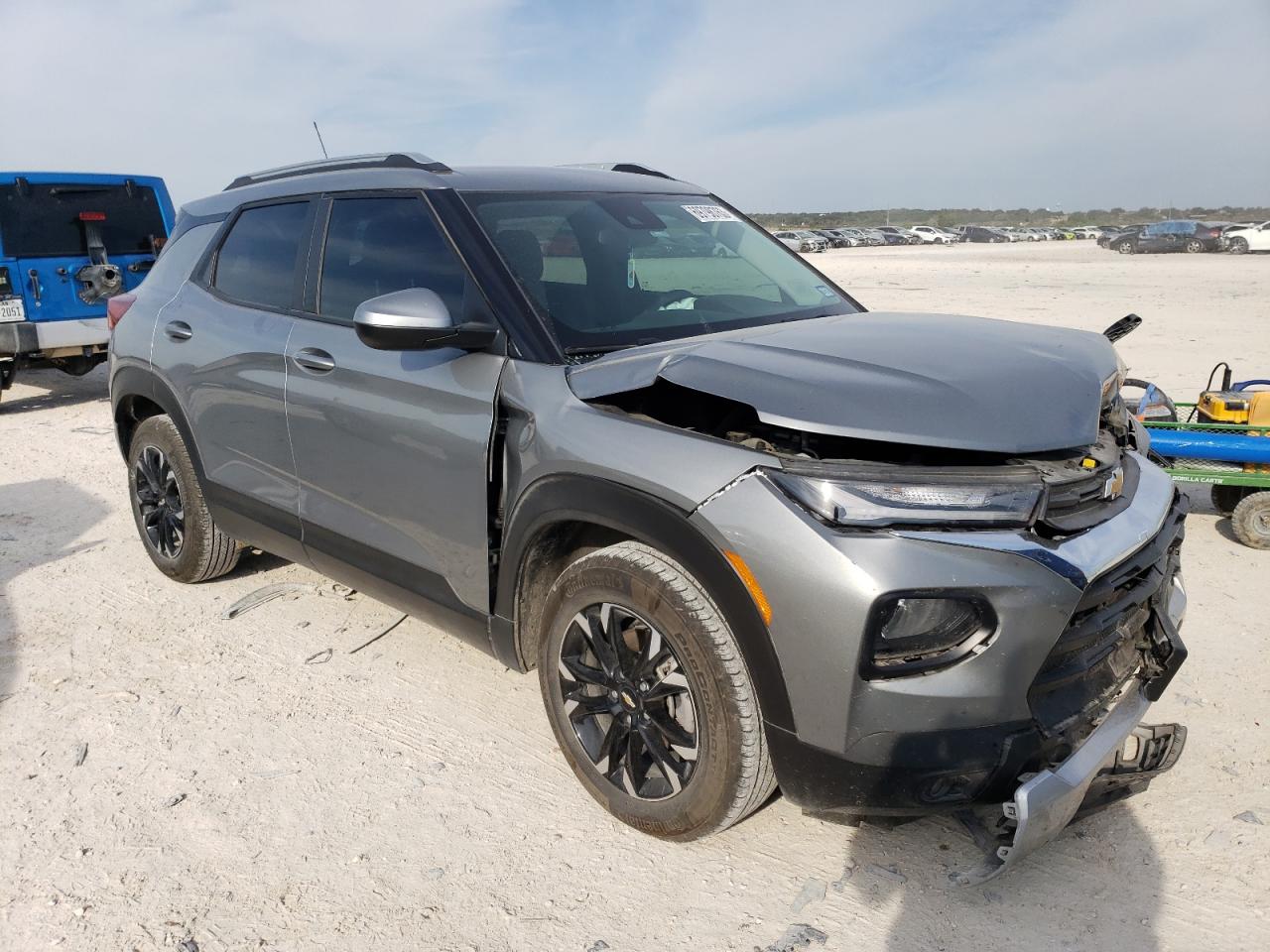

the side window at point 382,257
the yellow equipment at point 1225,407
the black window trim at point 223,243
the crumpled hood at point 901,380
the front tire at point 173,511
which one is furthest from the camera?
the yellow equipment at point 1225,407

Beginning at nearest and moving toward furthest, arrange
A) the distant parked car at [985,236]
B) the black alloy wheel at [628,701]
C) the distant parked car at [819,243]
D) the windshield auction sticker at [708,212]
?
the black alloy wheel at [628,701] → the windshield auction sticker at [708,212] → the distant parked car at [819,243] → the distant parked car at [985,236]

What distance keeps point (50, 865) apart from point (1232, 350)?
1203 cm

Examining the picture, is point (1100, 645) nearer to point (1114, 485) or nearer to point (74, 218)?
point (1114, 485)

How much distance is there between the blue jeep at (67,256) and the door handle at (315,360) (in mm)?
7411

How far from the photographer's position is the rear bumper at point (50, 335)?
9.42m

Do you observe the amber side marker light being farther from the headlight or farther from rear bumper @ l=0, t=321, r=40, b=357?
rear bumper @ l=0, t=321, r=40, b=357

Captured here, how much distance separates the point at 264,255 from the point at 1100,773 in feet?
11.6

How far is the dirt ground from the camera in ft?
8.40

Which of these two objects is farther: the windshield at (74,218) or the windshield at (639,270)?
the windshield at (74,218)

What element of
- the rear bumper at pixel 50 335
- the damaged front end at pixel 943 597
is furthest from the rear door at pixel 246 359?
the rear bumper at pixel 50 335

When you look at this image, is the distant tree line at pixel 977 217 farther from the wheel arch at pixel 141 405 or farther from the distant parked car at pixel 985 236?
the wheel arch at pixel 141 405

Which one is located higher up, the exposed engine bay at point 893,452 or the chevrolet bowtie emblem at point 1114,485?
the exposed engine bay at point 893,452

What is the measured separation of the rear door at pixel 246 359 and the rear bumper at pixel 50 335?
5904mm

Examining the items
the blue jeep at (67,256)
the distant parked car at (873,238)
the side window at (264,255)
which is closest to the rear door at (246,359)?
the side window at (264,255)
